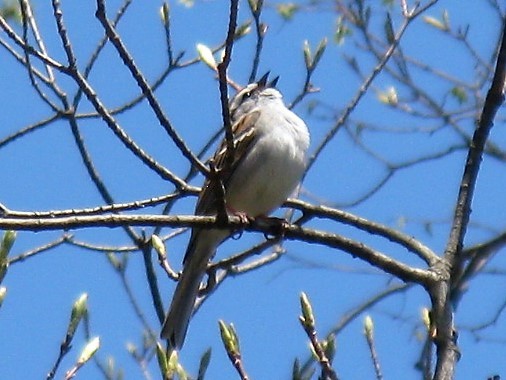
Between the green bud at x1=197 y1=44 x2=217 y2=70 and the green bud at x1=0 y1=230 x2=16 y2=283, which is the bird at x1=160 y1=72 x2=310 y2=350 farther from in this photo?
the green bud at x1=0 y1=230 x2=16 y2=283

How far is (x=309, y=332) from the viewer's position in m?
3.38

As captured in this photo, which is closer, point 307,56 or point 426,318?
point 426,318

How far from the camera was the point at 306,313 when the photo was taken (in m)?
3.46

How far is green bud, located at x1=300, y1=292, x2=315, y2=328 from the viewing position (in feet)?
11.2

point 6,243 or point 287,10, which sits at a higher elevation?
point 287,10

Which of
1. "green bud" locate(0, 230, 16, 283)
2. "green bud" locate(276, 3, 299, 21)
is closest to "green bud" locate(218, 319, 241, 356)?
"green bud" locate(0, 230, 16, 283)

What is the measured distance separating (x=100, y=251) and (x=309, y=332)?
236 cm

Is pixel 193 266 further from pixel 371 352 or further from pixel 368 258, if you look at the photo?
pixel 371 352

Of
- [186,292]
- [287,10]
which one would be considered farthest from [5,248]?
[287,10]

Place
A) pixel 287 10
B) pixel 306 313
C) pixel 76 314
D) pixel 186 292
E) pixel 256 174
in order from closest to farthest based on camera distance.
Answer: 1. pixel 306 313
2. pixel 76 314
3. pixel 186 292
4. pixel 256 174
5. pixel 287 10

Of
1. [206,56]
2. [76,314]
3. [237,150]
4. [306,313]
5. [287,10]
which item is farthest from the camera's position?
[287,10]

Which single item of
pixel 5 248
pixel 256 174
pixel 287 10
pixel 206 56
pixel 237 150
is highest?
pixel 287 10

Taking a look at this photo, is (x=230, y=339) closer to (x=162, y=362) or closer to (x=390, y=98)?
(x=162, y=362)

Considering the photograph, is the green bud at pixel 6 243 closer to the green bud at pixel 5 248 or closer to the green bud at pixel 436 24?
the green bud at pixel 5 248
